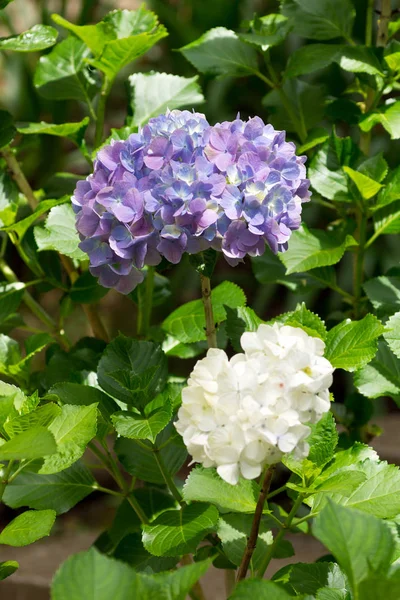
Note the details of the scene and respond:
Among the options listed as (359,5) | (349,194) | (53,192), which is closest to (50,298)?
(359,5)

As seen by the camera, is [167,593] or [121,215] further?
[121,215]

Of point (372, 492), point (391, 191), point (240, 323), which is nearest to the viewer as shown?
point (372, 492)

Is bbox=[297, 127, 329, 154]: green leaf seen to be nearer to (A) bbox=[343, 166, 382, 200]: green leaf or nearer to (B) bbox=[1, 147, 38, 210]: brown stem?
(A) bbox=[343, 166, 382, 200]: green leaf

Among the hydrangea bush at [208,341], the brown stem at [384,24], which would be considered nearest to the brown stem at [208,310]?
the hydrangea bush at [208,341]

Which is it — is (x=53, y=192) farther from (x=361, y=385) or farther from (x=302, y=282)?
(x=361, y=385)

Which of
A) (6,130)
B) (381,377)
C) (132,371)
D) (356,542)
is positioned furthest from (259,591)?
(6,130)

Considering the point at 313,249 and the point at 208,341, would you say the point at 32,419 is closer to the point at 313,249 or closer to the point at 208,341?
the point at 208,341
